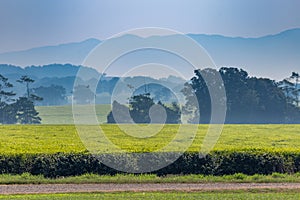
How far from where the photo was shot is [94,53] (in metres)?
12.6

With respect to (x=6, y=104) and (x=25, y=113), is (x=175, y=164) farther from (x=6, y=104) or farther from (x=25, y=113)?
(x=6, y=104)

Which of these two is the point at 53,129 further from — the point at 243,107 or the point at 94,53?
the point at 243,107

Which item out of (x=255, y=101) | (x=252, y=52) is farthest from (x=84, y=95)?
(x=252, y=52)

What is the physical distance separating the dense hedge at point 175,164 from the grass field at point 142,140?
1.52ft

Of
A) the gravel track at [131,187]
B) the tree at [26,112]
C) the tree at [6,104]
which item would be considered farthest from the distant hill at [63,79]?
the gravel track at [131,187]

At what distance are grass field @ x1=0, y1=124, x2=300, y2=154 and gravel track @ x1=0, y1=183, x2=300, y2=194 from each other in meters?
1.95

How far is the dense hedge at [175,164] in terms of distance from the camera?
12547mm

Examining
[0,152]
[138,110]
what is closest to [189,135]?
[138,110]

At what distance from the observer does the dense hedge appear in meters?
12.5

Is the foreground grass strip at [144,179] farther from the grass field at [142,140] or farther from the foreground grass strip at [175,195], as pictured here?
the foreground grass strip at [175,195]

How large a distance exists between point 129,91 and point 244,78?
1773 cm

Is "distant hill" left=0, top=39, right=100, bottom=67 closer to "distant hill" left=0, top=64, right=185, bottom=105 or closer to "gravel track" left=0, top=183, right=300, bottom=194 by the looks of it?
"distant hill" left=0, top=64, right=185, bottom=105

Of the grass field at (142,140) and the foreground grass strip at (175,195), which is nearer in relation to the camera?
the foreground grass strip at (175,195)

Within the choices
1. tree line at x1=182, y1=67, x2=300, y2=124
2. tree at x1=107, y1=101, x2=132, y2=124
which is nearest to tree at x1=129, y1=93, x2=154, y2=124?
tree at x1=107, y1=101, x2=132, y2=124
